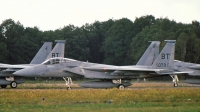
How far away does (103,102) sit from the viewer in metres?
22.6

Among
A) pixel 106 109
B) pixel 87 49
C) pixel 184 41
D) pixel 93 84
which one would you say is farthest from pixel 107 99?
pixel 87 49

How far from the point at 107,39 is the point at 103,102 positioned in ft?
208

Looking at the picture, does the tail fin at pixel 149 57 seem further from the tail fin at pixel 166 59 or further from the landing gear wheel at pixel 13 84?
the landing gear wheel at pixel 13 84

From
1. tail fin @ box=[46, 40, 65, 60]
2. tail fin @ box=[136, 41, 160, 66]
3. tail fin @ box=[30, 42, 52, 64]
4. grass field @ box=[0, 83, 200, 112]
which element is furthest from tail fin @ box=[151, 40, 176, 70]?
tail fin @ box=[30, 42, 52, 64]

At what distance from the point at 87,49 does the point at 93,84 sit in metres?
47.1

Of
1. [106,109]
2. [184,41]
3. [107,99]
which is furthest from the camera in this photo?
[184,41]

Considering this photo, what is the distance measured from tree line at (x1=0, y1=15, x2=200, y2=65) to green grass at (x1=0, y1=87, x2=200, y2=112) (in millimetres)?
39812

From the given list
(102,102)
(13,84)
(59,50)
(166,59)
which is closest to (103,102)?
(102,102)

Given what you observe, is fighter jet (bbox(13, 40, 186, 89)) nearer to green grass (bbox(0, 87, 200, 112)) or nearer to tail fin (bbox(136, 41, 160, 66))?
tail fin (bbox(136, 41, 160, 66))

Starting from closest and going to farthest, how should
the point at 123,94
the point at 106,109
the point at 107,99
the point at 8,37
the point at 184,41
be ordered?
the point at 106,109 < the point at 107,99 < the point at 123,94 < the point at 184,41 < the point at 8,37

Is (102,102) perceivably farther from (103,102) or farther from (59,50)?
(59,50)

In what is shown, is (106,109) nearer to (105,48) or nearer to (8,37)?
(8,37)

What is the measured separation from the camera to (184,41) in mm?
66938

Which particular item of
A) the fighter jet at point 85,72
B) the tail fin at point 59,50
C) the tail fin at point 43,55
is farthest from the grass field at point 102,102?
the tail fin at point 43,55
